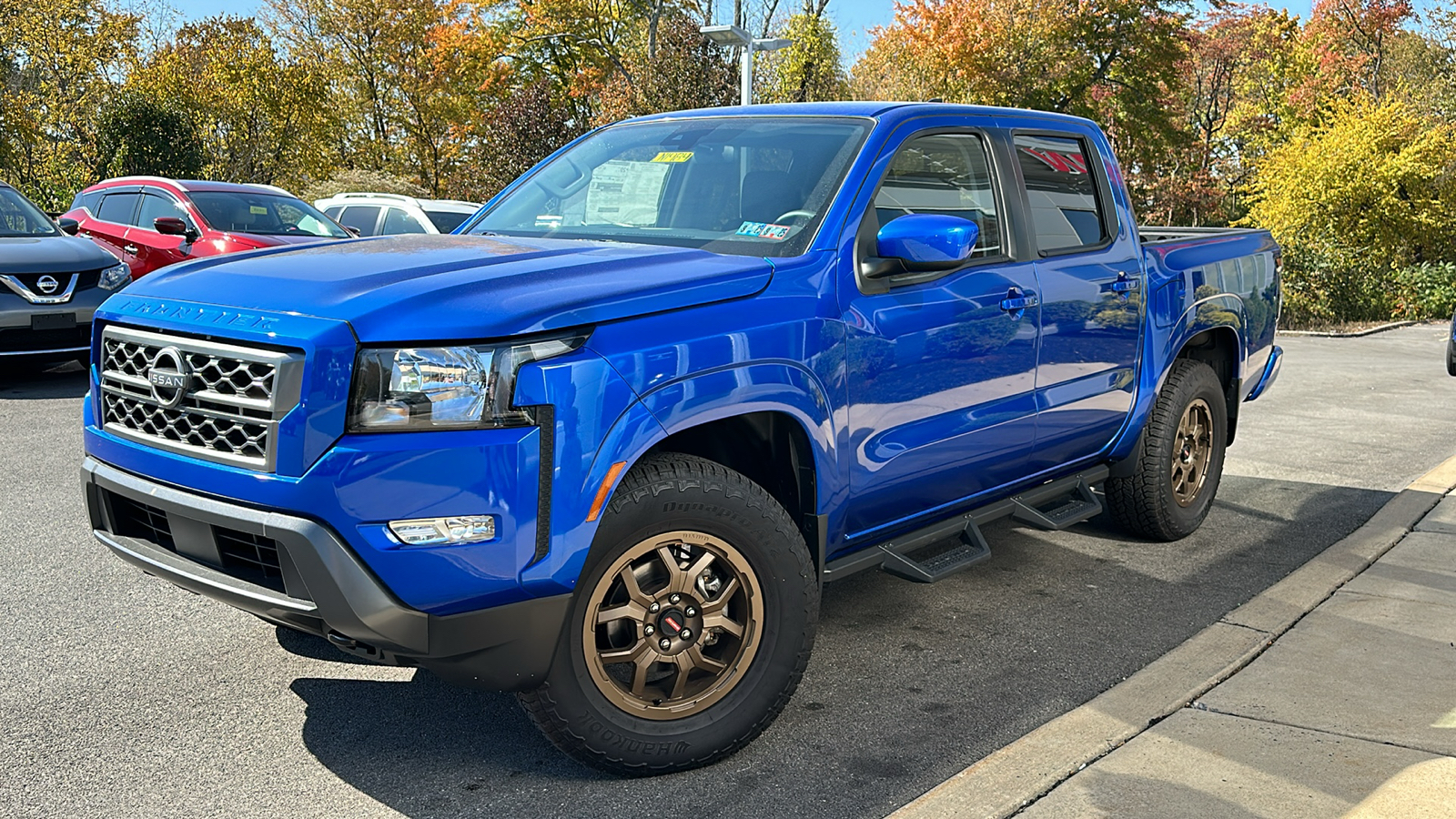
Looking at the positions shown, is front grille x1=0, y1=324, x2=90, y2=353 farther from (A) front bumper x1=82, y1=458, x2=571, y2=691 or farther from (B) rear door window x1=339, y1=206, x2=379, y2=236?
(A) front bumper x1=82, y1=458, x2=571, y2=691

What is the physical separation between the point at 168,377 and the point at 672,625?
1.48m

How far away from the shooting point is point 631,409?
3.13m

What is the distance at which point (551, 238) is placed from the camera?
424 cm

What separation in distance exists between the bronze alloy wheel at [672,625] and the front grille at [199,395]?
920 mm

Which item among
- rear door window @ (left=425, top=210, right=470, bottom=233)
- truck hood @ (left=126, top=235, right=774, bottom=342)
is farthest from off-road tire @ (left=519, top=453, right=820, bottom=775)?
rear door window @ (left=425, top=210, right=470, bottom=233)

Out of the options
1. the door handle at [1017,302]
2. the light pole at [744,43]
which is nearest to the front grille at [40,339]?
the door handle at [1017,302]

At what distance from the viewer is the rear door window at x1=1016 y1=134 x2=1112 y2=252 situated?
495 centimetres

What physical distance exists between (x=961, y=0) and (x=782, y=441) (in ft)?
107

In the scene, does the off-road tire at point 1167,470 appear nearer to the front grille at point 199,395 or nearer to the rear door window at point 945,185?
the rear door window at point 945,185

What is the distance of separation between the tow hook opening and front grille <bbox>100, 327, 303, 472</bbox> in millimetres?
457

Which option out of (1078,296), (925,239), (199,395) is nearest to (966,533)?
(1078,296)

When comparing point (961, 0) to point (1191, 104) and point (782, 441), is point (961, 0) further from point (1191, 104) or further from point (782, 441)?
point (782, 441)

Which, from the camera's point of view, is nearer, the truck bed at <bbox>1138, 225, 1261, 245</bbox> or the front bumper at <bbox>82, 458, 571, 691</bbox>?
the front bumper at <bbox>82, 458, 571, 691</bbox>

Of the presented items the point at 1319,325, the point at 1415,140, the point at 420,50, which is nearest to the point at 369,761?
the point at 1319,325
